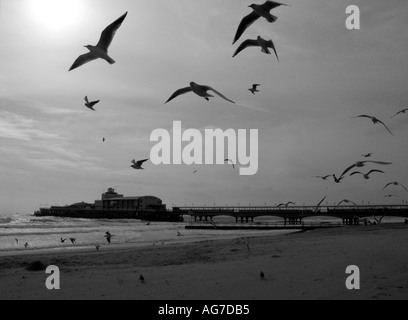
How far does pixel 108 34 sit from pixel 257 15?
2420 millimetres

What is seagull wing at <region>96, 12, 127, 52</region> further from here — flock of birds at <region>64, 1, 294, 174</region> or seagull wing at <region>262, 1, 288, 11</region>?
seagull wing at <region>262, 1, 288, 11</region>

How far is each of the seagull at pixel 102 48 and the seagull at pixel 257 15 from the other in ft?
6.12

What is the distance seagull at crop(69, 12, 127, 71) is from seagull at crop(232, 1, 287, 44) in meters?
1.87

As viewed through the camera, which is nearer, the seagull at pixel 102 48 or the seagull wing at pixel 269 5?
the seagull wing at pixel 269 5

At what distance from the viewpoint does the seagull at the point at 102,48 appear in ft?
22.2

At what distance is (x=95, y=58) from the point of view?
7.25 m

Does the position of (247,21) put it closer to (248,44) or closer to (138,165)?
(248,44)

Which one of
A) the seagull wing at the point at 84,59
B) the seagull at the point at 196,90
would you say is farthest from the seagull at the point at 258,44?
the seagull wing at the point at 84,59

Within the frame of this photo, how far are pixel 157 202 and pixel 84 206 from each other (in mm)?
29202

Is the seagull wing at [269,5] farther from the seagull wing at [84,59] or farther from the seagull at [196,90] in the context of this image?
the seagull wing at [84,59]

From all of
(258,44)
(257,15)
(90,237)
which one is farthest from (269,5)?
(90,237)

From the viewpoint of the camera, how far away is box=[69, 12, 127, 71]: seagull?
6.77 m

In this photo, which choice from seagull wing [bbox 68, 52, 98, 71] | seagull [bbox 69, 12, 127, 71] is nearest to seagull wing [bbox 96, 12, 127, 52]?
seagull [bbox 69, 12, 127, 71]
